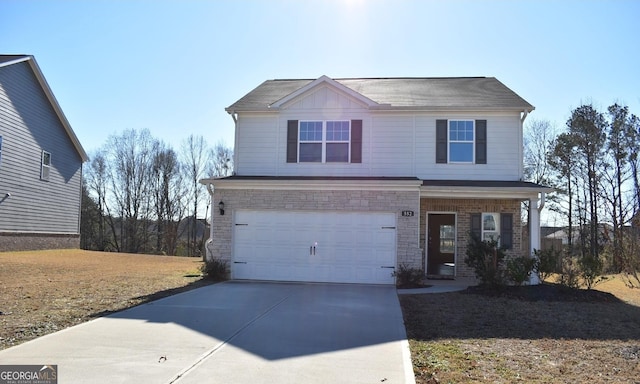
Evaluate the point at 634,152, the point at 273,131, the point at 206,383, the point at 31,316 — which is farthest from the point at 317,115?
the point at 634,152

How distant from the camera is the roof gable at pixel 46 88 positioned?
2103cm

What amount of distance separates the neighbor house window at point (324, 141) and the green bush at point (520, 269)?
600 centimetres

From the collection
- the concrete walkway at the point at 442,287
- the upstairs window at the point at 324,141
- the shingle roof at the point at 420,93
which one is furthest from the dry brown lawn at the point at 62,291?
the shingle roof at the point at 420,93

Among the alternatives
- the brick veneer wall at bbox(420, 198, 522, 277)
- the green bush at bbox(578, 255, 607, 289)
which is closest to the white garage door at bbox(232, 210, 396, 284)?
the brick veneer wall at bbox(420, 198, 522, 277)

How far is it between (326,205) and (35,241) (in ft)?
50.2

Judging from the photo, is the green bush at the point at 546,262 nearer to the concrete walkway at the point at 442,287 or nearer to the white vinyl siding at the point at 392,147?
the concrete walkway at the point at 442,287

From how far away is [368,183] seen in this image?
14.3 metres

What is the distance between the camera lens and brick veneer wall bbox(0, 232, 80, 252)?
67.4 ft

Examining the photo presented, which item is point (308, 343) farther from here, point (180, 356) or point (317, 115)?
point (317, 115)

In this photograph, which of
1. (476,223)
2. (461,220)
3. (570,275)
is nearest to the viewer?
(570,275)

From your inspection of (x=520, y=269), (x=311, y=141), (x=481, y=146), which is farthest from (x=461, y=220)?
(x=311, y=141)

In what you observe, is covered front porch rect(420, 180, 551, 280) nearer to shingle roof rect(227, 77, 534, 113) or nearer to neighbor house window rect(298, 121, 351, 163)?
shingle roof rect(227, 77, 534, 113)

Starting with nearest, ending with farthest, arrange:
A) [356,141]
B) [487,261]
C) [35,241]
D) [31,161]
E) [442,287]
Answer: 1. [487,261]
2. [442,287]
3. [356,141]
4. [31,161]
5. [35,241]
